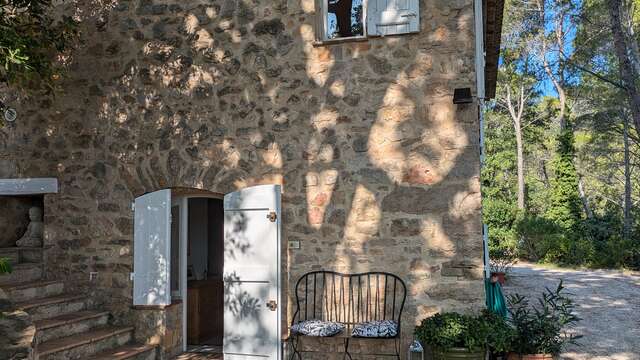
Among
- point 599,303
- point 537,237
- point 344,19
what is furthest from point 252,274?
point 537,237

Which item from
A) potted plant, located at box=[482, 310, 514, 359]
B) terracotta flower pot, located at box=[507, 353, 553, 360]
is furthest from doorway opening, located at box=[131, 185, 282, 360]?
terracotta flower pot, located at box=[507, 353, 553, 360]

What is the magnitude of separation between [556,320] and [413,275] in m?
1.71

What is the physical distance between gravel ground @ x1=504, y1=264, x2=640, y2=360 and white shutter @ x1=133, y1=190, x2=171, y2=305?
4630mm

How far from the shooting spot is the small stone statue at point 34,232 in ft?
21.5

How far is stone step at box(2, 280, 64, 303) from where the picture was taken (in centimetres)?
545

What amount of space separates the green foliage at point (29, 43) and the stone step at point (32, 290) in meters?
2.14

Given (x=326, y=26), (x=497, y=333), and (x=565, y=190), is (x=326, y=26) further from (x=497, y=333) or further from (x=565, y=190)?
(x=565, y=190)

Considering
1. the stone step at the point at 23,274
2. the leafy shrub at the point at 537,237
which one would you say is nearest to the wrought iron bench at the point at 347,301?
the stone step at the point at 23,274

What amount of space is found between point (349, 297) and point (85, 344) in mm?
2653

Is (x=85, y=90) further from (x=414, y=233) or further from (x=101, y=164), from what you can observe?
(x=414, y=233)

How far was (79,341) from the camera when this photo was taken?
5.11 metres

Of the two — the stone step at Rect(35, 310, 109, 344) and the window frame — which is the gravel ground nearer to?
the window frame

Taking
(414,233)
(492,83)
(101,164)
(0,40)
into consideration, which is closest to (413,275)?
(414,233)

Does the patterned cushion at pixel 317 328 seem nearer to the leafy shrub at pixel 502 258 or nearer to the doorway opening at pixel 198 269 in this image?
the doorway opening at pixel 198 269
